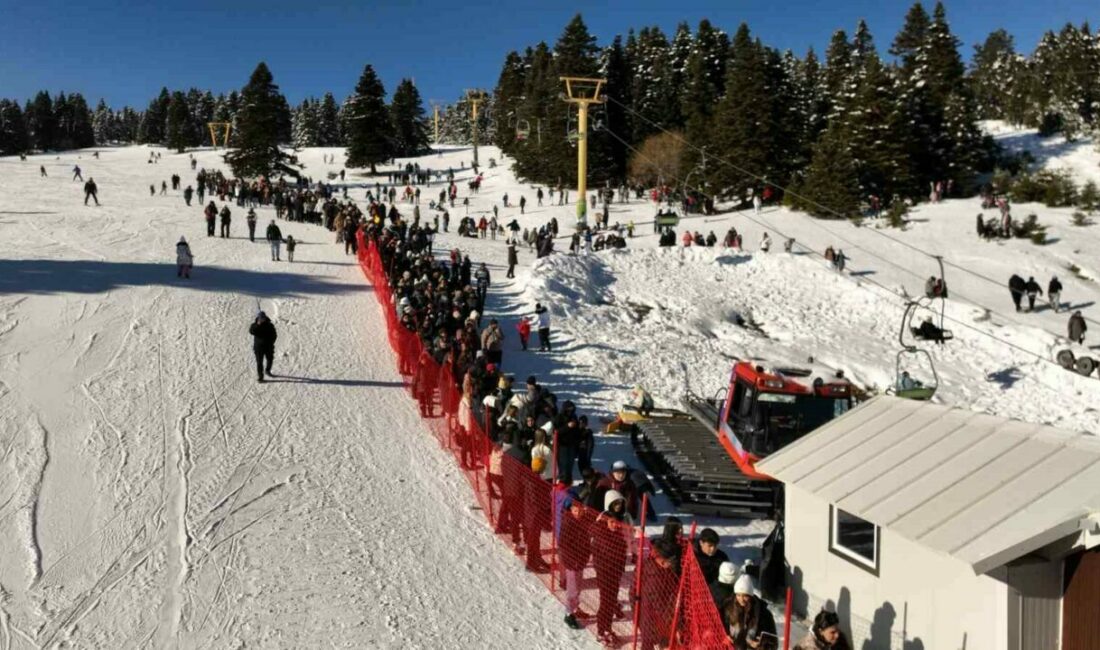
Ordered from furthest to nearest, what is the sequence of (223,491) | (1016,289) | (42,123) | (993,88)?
1. (42,123)
2. (993,88)
3. (1016,289)
4. (223,491)

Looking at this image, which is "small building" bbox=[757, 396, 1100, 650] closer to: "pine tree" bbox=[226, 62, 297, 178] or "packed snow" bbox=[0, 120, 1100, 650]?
"packed snow" bbox=[0, 120, 1100, 650]

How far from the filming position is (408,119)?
85188 millimetres

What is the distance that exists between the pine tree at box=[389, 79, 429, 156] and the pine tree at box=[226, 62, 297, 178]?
23041 mm

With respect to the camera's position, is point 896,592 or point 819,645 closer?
point 819,645

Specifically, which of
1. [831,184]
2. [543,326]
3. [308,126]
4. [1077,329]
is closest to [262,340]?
[543,326]

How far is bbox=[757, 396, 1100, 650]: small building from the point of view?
653 cm

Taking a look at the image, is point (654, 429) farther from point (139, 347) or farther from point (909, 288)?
point (909, 288)

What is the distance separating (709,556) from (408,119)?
8252 cm

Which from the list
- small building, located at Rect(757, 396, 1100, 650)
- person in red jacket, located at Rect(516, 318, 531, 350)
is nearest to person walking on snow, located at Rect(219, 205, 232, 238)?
person in red jacket, located at Rect(516, 318, 531, 350)

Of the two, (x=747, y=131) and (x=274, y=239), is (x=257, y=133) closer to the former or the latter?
(x=747, y=131)

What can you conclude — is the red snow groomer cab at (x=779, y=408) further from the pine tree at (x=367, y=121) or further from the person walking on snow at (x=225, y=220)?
the pine tree at (x=367, y=121)

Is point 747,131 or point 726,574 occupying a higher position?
point 747,131

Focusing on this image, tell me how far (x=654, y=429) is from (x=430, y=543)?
19.8ft

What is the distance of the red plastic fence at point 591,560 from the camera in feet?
22.9
